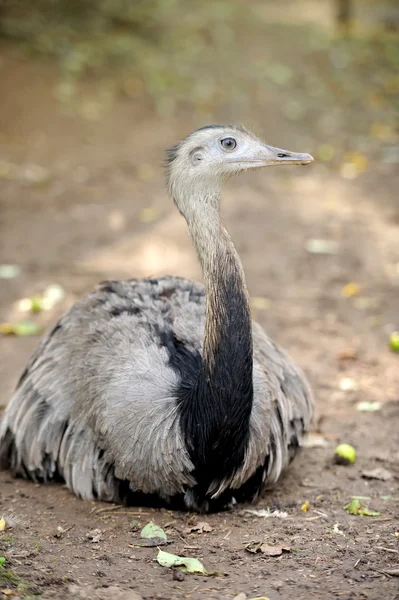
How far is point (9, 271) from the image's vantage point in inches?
294

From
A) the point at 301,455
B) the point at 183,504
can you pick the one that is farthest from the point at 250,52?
the point at 183,504

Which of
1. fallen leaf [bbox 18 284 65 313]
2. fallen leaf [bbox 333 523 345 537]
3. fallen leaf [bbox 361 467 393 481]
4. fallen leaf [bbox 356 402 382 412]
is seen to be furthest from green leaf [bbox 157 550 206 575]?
fallen leaf [bbox 18 284 65 313]

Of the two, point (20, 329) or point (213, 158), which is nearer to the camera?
point (213, 158)

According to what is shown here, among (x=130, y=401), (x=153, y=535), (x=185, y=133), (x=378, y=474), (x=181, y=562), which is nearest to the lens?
(x=181, y=562)

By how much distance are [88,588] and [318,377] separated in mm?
2813

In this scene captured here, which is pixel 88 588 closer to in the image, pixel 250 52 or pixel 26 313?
pixel 26 313

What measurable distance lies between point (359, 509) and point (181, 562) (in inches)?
40.6

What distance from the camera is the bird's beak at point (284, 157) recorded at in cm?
395

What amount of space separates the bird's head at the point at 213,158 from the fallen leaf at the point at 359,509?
1632 millimetres

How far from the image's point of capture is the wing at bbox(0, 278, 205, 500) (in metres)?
4.11

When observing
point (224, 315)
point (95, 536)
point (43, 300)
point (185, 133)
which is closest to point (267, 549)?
point (95, 536)

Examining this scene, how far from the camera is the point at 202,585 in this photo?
355 centimetres

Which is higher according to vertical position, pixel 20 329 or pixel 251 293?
pixel 251 293

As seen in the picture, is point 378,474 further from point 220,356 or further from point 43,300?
point 43,300
